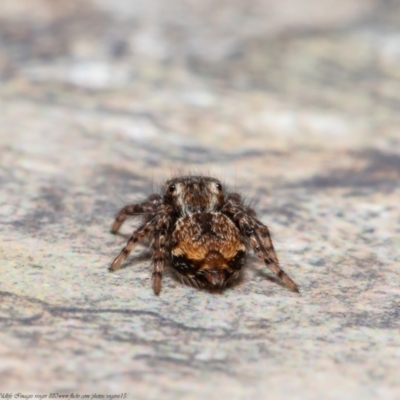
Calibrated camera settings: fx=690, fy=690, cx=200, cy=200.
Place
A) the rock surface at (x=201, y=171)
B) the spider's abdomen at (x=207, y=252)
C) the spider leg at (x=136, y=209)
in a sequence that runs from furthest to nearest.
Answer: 1. the spider leg at (x=136, y=209)
2. the spider's abdomen at (x=207, y=252)
3. the rock surface at (x=201, y=171)

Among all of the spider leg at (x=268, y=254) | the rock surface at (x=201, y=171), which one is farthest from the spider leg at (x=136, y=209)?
the spider leg at (x=268, y=254)

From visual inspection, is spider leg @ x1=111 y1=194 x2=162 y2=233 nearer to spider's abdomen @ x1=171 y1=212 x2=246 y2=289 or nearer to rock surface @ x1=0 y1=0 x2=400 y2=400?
rock surface @ x1=0 y1=0 x2=400 y2=400

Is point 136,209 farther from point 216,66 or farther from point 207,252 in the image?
point 216,66

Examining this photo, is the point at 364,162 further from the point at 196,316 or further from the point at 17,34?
the point at 17,34

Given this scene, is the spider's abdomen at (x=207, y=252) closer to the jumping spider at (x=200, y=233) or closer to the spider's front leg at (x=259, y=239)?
the jumping spider at (x=200, y=233)

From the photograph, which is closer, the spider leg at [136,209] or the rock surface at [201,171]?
the rock surface at [201,171]

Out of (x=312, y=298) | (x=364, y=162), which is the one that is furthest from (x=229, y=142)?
(x=312, y=298)
